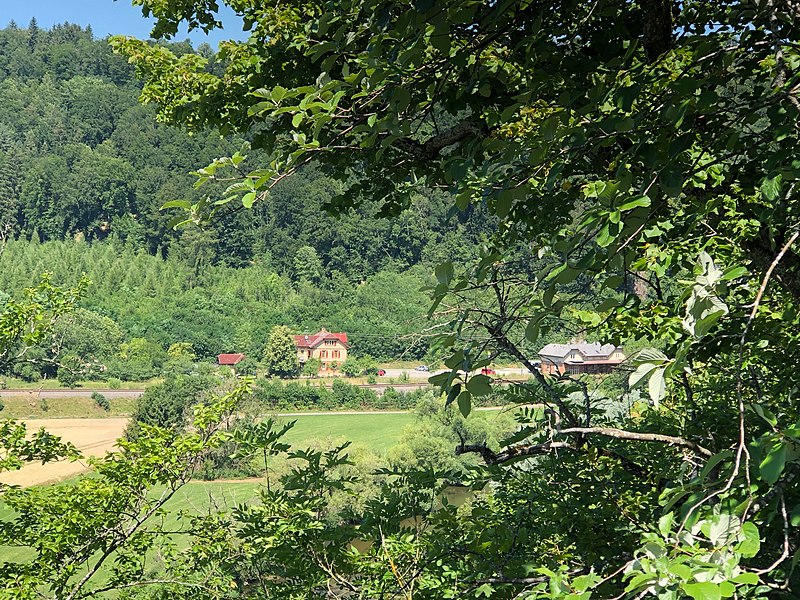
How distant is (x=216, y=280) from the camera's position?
75500 millimetres

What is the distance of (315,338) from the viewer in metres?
60.5

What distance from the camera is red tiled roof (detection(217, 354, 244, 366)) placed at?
2332 inches

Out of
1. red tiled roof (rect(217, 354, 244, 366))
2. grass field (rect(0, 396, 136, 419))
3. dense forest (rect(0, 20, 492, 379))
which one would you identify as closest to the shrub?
grass field (rect(0, 396, 136, 419))

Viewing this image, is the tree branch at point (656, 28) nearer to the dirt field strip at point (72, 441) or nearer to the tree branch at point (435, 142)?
the tree branch at point (435, 142)

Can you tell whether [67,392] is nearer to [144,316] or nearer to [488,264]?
[144,316]

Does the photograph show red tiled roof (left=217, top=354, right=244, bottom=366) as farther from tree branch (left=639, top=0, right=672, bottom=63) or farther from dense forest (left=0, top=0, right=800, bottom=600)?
tree branch (left=639, top=0, right=672, bottom=63)

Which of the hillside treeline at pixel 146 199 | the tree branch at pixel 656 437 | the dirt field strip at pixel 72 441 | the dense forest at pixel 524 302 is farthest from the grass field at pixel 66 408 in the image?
the tree branch at pixel 656 437

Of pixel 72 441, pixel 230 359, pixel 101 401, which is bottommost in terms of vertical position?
pixel 72 441

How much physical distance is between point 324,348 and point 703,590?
5986cm

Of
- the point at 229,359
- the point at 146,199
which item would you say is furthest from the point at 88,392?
the point at 146,199

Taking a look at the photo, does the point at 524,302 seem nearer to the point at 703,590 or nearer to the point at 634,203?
the point at 634,203

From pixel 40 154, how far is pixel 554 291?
105 metres

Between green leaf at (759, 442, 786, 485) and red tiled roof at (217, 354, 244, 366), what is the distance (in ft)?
194

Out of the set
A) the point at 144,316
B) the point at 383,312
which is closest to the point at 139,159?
the point at 144,316
